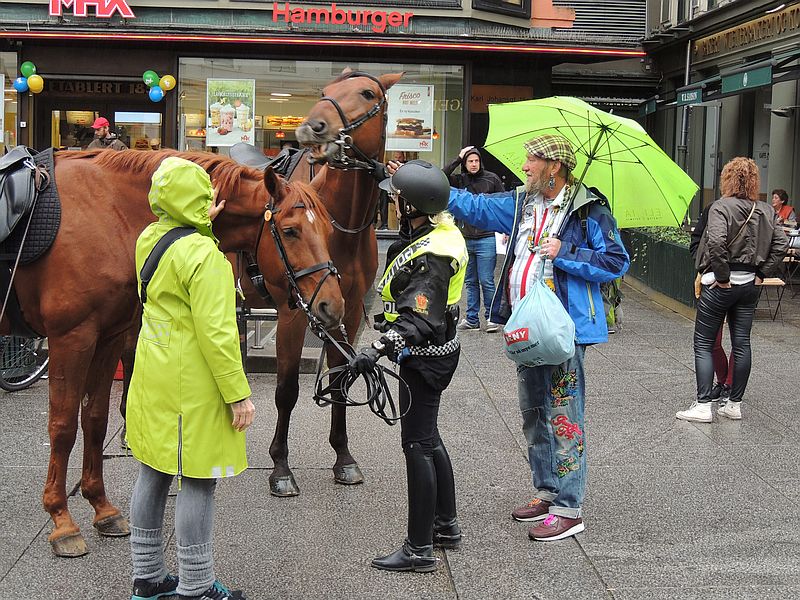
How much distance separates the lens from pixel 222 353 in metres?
3.77

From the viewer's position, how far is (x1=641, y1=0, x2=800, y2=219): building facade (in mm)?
→ 16547

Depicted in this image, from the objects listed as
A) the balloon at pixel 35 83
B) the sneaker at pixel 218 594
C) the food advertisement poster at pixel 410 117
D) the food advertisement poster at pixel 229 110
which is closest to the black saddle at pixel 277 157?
the sneaker at pixel 218 594

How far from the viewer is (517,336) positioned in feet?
16.0

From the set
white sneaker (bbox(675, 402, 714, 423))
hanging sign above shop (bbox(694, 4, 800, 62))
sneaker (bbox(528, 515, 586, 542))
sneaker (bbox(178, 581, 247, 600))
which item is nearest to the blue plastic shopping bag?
sneaker (bbox(528, 515, 586, 542))

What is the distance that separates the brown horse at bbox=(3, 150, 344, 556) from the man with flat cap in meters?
1.01

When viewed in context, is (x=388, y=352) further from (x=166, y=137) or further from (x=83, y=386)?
(x=166, y=137)

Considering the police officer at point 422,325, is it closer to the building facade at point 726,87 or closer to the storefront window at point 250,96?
the building facade at point 726,87

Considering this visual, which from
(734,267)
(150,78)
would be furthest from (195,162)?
(150,78)

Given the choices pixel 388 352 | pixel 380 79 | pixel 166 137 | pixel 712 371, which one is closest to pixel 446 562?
pixel 388 352

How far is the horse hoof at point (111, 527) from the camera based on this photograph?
4973mm

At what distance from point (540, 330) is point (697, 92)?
13.0m

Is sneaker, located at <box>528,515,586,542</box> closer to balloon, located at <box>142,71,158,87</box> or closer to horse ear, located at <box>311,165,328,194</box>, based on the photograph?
horse ear, located at <box>311,165,328,194</box>

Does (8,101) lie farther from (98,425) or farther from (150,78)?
(98,425)

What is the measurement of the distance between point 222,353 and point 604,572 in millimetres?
2144
